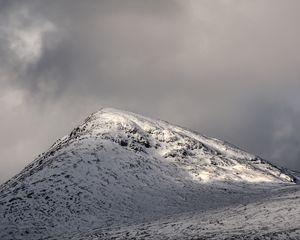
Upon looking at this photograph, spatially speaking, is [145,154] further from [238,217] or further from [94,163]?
[238,217]

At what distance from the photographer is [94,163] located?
109m

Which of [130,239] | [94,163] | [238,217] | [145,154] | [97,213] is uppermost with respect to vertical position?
[145,154]

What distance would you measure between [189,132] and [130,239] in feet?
314

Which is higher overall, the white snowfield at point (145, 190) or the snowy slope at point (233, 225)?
the white snowfield at point (145, 190)

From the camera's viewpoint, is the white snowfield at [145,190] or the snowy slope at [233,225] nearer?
the snowy slope at [233,225]

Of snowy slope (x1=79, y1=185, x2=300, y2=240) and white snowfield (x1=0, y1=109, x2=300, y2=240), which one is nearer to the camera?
snowy slope (x1=79, y1=185, x2=300, y2=240)

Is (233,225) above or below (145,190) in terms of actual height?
below

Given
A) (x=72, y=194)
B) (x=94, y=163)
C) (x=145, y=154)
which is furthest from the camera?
(x=145, y=154)

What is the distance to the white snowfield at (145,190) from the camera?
61.8 m

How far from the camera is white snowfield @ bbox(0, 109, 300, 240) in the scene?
203ft

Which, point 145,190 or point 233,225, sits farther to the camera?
point 145,190

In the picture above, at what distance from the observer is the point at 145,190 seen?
10294 centimetres

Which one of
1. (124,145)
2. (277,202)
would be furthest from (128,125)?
(277,202)

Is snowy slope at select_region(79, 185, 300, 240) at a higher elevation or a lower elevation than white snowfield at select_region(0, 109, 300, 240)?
lower
